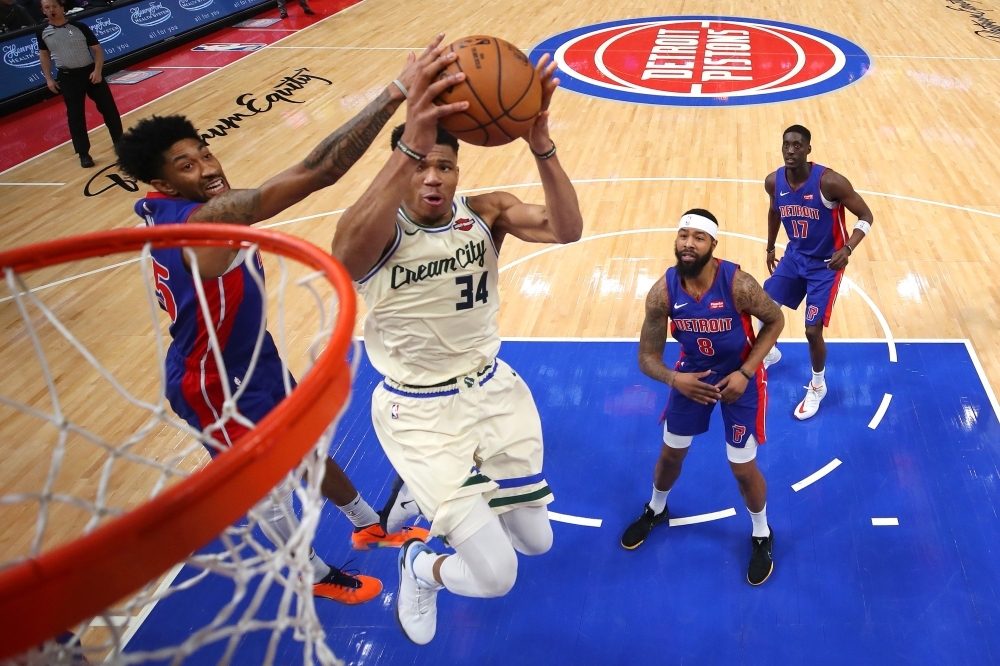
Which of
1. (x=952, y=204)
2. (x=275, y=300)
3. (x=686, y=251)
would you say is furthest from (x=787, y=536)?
(x=952, y=204)

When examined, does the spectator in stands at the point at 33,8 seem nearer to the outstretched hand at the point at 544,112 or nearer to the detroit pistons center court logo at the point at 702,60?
the detroit pistons center court logo at the point at 702,60

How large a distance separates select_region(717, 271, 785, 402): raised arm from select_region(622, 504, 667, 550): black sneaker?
92 centimetres

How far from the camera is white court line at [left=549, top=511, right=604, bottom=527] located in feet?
14.5

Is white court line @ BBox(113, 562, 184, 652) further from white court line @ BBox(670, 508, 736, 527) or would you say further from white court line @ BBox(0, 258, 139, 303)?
white court line @ BBox(0, 258, 139, 303)

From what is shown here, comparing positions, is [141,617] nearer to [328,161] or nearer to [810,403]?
[328,161]

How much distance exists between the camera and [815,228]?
5070mm

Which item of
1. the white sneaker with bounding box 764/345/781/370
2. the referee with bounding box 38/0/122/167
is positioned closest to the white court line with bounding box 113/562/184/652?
the white sneaker with bounding box 764/345/781/370

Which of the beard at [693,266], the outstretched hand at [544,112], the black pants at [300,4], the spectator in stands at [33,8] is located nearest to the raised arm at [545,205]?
the outstretched hand at [544,112]

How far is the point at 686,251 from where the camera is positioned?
3.72m

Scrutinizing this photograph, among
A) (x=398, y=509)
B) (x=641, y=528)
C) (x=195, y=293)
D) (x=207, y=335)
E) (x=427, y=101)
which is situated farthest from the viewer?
(x=641, y=528)

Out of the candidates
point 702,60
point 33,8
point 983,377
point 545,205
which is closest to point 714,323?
point 545,205

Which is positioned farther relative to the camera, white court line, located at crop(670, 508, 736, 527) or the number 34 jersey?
white court line, located at crop(670, 508, 736, 527)

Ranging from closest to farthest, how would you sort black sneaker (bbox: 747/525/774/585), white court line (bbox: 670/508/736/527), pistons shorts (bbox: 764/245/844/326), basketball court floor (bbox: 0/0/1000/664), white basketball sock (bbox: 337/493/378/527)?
1. basketball court floor (bbox: 0/0/1000/664)
2. black sneaker (bbox: 747/525/774/585)
3. white basketball sock (bbox: 337/493/378/527)
4. white court line (bbox: 670/508/736/527)
5. pistons shorts (bbox: 764/245/844/326)

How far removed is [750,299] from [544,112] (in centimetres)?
139
